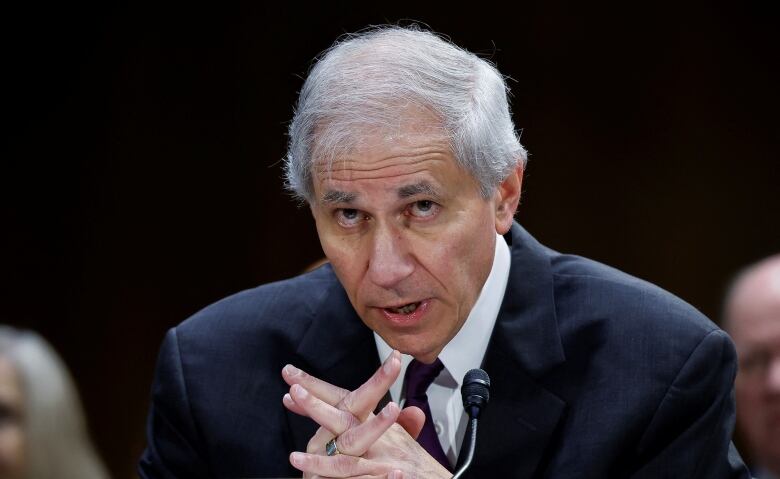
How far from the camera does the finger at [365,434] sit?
6.32 feet

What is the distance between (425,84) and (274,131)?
3.05 meters

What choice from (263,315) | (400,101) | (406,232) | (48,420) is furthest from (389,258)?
(48,420)

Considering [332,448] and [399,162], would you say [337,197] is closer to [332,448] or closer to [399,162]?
[399,162]

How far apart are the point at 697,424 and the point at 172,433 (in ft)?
3.38

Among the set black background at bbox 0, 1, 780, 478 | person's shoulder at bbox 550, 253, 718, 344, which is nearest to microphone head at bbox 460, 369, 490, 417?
person's shoulder at bbox 550, 253, 718, 344

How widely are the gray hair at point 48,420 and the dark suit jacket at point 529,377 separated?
714 millimetres

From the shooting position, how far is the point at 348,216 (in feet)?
7.01

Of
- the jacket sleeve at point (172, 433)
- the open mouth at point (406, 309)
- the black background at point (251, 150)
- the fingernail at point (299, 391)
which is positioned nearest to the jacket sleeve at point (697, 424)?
the open mouth at point (406, 309)

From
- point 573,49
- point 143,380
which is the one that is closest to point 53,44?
point 143,380

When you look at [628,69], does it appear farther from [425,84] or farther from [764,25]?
[425,84]

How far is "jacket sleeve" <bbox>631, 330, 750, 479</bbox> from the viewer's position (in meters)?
2.07

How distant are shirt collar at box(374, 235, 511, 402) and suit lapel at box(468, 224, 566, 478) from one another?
24 millimetres

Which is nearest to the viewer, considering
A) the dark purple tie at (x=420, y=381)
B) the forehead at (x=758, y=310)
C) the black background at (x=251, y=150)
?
the dark purple tie at (x=420, y=381)

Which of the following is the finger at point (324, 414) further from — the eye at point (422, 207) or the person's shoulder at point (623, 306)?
the person's shoulder at point (623, 306)
